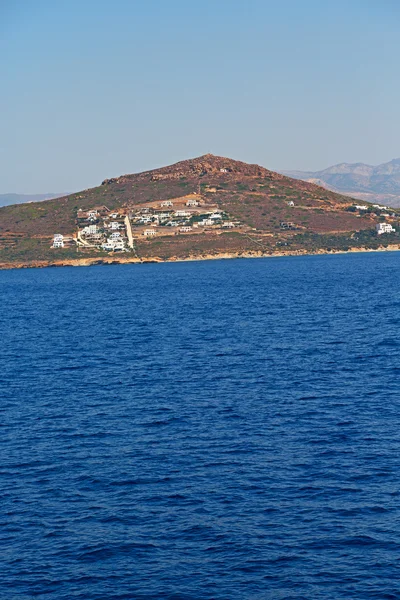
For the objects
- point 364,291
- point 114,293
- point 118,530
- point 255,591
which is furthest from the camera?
point 114,293

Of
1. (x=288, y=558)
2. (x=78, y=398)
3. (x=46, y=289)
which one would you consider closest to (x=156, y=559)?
(x=288, y=558)

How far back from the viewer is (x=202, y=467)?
3878 cm

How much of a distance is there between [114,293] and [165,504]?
380 feet

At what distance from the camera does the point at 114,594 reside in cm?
2723

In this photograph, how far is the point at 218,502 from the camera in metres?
34.4

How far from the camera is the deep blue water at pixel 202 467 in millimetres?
28500

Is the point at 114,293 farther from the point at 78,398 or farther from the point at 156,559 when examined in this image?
the point at 156,559

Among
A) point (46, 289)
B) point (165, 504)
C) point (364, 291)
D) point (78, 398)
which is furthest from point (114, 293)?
point (165, 504)

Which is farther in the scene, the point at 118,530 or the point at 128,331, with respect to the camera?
the point at 128,331

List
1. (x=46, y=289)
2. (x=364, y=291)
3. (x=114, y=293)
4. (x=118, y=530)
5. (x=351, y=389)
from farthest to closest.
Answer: (x=46, y=289) → (x=114, y=293) → (x=364, y=291) → (x=351, y=389) → (x=118, y=530)

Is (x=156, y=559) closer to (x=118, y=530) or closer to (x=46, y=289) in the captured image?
(x=118, y=530)

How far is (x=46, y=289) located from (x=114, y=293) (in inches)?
1060

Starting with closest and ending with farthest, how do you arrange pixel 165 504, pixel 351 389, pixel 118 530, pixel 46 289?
pixel 118 530 < pixel 165 504 < pixel 351 389 < pixel 46 289

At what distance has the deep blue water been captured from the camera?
93.5 ft
